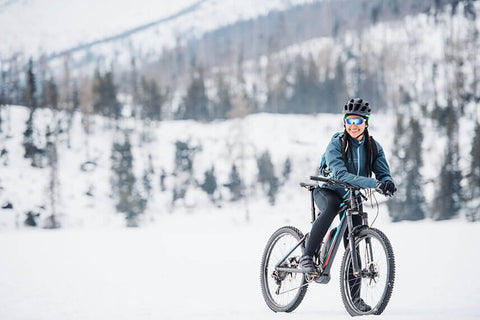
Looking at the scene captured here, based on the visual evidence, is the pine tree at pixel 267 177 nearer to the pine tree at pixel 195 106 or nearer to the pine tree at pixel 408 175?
the pine tree at pixel 408 175

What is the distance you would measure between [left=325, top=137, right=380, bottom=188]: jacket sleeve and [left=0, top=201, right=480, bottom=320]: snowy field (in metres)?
1.29

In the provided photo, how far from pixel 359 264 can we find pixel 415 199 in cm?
4245

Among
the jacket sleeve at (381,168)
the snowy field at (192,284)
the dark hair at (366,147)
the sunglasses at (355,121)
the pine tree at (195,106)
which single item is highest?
the pine tree at (195,106)

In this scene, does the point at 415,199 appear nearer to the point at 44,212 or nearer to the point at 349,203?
the point at 44,212

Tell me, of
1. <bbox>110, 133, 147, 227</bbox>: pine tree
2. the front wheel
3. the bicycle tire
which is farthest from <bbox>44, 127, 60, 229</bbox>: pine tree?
the front wheel

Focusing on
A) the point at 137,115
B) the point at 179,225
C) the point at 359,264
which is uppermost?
the point at 137,115

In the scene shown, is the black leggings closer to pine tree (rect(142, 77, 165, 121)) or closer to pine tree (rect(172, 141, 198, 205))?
pine tree (rect(172, 141, 198, 205))

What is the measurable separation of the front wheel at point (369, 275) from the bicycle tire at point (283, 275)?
593mm

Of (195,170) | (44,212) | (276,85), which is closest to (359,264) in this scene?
(44,212)

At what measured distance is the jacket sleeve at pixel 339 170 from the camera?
5.02m

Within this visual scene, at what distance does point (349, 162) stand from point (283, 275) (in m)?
1.73

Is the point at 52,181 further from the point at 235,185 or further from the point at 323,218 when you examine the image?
the point at 323,218

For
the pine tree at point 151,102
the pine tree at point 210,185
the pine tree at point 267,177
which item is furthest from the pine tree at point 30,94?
the pine tree at point 267,177

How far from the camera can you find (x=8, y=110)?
222ft
